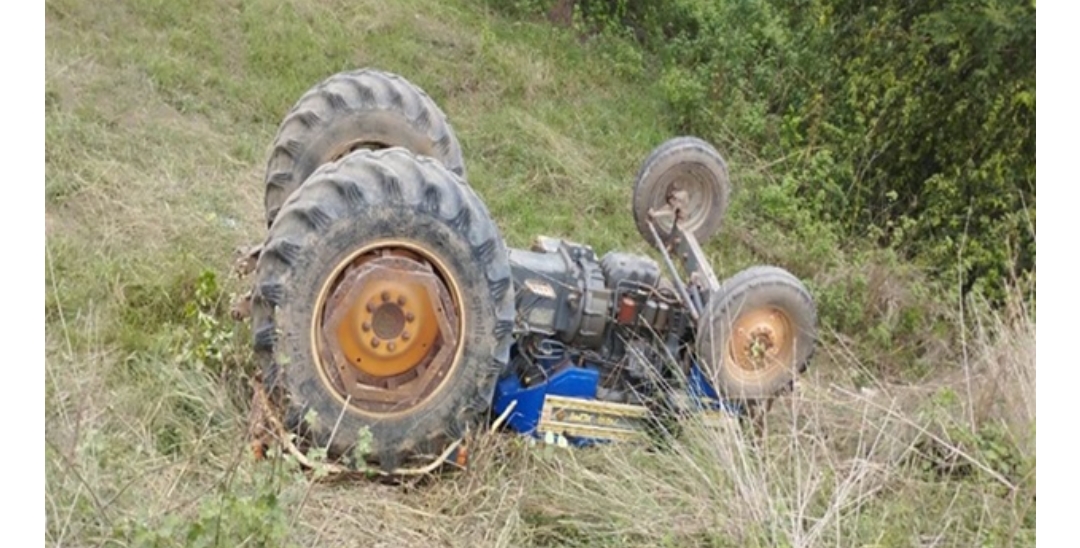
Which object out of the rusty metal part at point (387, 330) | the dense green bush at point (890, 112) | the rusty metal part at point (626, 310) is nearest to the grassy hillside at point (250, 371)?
the rusty metal part at point (387, 330)

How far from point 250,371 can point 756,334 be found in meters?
2.10

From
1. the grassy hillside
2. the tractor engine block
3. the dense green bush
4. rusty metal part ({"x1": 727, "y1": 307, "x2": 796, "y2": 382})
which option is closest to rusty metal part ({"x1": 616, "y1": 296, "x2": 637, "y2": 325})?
the tractor engine block

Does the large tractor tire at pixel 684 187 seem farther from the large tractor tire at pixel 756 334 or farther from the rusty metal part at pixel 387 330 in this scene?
the rusty metal part at pixel 387 330

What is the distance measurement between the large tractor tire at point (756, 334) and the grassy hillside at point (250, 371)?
17cm

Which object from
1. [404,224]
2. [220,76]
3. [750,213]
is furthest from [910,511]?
[220,76]

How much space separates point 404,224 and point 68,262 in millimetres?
2178

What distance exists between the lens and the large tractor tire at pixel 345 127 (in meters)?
5.23

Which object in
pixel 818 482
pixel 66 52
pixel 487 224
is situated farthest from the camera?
pixel 66 52

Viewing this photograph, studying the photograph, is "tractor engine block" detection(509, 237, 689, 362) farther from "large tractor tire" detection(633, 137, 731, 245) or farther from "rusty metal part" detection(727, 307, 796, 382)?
"large tractor tire" detection(633, 137, 731, 245)

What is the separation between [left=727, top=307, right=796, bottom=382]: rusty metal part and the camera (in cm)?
483

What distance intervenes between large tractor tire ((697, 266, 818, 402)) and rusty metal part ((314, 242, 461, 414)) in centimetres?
115

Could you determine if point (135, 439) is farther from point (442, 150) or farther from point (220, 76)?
point (220, 76)

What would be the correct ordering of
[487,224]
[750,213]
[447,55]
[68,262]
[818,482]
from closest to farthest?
[818,482] → [487,224] → [68,262] → [750,213] → [447,55]

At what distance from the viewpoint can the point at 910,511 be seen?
4020 mm
